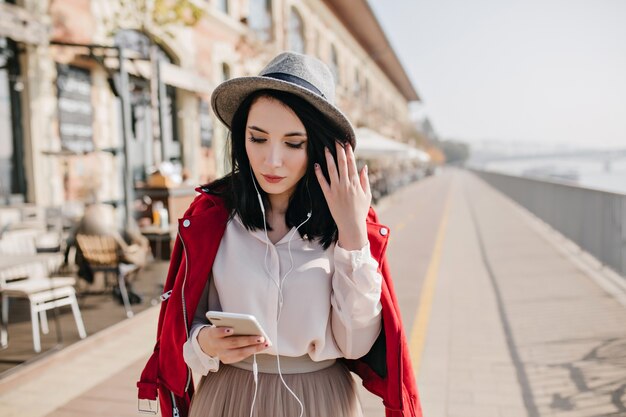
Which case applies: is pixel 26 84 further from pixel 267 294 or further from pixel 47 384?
pixel 267 294

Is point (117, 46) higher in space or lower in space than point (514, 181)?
higher

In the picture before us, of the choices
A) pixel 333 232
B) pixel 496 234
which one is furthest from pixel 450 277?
pixel 333 232

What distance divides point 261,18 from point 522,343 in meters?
17.0

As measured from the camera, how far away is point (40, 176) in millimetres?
A: 8898

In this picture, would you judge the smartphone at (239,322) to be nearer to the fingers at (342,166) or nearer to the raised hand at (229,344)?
the raised hand at (229,344)

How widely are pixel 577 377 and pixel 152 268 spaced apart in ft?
21.8

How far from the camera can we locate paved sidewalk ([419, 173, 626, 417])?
3871 millimetres

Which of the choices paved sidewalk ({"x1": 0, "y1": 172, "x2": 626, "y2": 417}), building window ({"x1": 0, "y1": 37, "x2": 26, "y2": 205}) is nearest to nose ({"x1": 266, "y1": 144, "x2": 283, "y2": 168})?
paved sidewalk ({"x1": 0, "y1": 172, "x2": 626, "y2": 417})

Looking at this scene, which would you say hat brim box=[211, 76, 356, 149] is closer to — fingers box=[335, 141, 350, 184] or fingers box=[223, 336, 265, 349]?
fingers box=[335, 141, 350, 184]

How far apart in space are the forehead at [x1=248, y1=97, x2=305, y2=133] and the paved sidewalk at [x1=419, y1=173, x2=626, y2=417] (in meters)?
2.87

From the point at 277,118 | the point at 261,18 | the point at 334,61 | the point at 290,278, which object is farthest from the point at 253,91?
the point at 334,61

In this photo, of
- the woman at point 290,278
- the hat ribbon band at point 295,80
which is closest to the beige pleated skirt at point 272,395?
the woman at point 290,278

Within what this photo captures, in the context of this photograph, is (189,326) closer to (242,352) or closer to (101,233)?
(242,352)

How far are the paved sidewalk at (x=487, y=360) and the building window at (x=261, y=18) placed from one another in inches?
528
